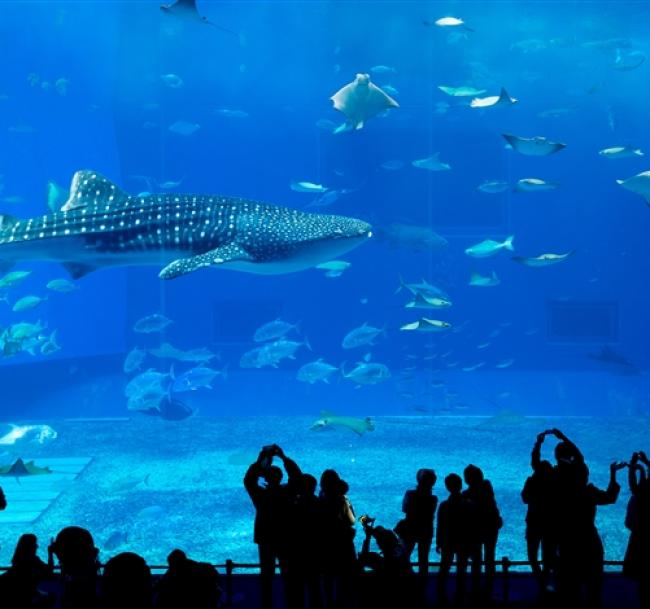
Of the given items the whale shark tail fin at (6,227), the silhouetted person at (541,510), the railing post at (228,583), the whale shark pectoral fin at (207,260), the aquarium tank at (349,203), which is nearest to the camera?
the silhouetted person at (541,510)

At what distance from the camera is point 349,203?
23.8 metres

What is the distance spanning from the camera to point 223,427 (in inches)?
515

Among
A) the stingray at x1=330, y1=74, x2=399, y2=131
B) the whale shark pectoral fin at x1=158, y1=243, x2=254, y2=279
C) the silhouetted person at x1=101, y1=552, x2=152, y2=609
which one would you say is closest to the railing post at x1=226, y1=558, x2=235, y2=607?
the silhouetted person at x1=101, y1=552, x2=152, y2=609

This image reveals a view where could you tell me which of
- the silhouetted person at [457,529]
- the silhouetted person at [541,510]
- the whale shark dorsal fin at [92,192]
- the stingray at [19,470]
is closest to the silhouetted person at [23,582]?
the silhouetted person at [457,529]

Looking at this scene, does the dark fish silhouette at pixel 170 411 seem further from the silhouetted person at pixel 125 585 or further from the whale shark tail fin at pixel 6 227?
the silhouetted person at pixel 125 585

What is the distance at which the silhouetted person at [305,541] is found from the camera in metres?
3.05

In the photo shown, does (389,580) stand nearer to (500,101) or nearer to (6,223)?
(6,223)

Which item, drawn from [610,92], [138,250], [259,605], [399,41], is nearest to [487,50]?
[399,41]

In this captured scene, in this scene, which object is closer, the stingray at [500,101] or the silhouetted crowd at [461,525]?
the silhouetted crowd at [461,525]

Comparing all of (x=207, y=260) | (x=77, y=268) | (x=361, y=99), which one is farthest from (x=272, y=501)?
(x=361, y=99)

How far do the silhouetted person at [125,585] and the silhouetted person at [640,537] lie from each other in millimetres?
2276

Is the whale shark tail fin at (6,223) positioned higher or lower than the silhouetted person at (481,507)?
higher

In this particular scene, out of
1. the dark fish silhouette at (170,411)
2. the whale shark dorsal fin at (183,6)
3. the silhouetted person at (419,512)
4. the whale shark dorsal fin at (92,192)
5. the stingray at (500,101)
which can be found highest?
the whale shark dorsal fin at (183,6)

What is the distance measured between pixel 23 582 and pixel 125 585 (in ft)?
1.49
